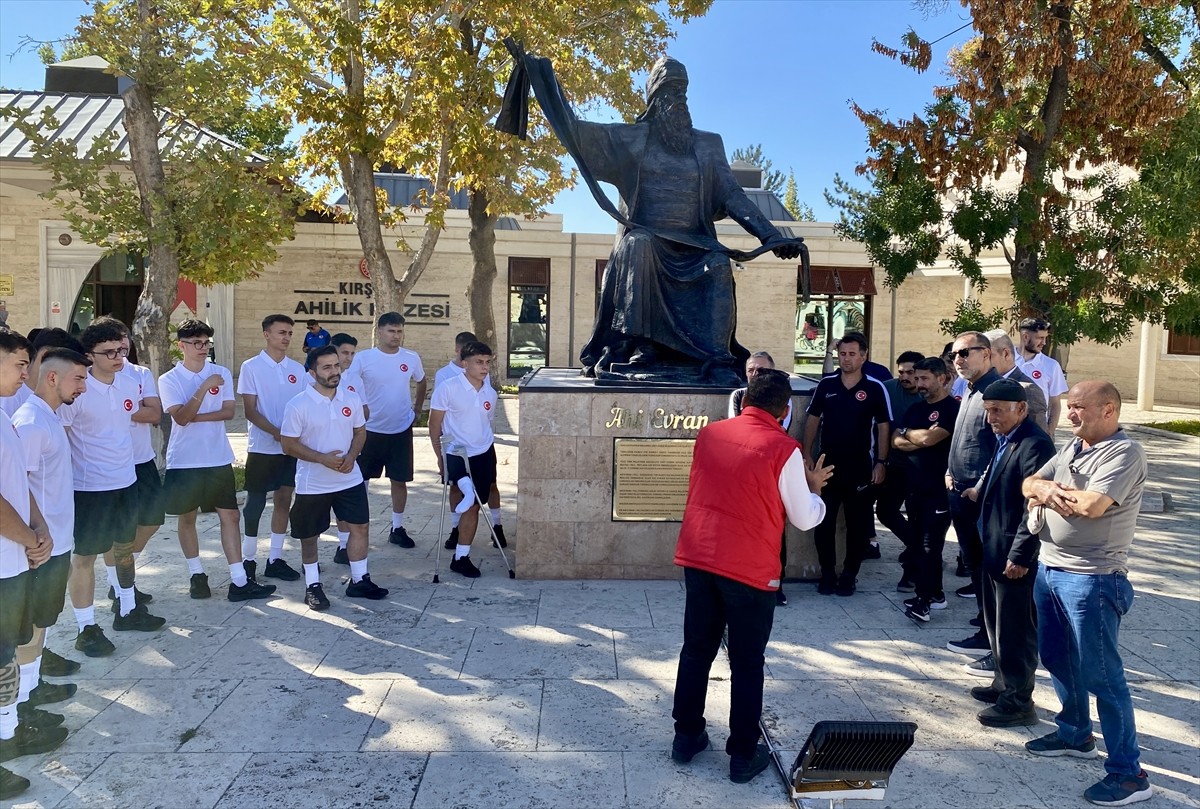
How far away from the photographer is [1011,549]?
4.16 metres

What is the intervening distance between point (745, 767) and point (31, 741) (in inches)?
123

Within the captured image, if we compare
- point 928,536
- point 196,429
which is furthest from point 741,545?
point 196,429

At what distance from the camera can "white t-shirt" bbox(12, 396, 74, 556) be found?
3.89m

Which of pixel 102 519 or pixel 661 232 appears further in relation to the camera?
pixel 661 232

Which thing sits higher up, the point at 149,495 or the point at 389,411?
the point at 389,411

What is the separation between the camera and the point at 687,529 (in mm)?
3709

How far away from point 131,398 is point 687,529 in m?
3.61

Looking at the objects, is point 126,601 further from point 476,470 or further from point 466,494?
point 476,470

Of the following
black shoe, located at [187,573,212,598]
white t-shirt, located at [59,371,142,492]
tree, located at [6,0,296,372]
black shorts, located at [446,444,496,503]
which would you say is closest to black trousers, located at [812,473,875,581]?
black shorts, located at [446,444,496,503]

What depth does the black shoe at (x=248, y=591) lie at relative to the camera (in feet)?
19.5

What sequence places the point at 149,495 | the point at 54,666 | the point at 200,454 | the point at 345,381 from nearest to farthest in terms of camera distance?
the point at 54,666 → the point at 149,495 → the point at 200,454 → the point at 345,381

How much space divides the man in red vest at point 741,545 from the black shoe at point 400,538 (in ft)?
A: 13.7

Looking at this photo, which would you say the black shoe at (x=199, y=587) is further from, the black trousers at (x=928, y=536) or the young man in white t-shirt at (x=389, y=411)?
the black trousers at (x=928, y=536)

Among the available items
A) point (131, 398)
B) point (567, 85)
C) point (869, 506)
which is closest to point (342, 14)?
point (567, 85)
